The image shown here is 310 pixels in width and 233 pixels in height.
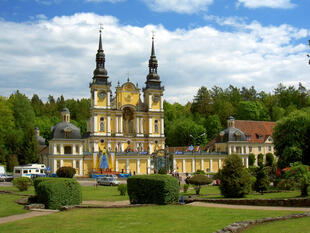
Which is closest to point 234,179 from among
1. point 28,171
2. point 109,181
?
point 109,181

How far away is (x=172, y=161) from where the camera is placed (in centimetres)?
7150

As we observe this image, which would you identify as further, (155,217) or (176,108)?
(176,108)

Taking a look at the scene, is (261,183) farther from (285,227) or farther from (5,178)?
(5,178)

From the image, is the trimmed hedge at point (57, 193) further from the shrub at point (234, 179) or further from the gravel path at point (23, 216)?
the shrub at point (234, 179)

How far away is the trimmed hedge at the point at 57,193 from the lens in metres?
24.3

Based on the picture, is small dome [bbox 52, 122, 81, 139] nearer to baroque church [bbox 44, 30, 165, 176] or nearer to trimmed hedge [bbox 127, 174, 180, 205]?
baroque church [bbox 44, 30, 165, 176]

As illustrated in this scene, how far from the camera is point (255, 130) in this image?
8619 centimetres

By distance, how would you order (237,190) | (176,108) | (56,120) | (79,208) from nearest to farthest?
(79,208), (237,190), (56,120), (176,108)

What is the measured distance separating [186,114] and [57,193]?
98.1 m

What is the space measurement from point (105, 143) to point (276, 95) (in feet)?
204

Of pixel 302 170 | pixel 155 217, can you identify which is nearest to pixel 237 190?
pixel 302 170

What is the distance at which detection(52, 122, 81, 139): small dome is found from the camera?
68062 mm

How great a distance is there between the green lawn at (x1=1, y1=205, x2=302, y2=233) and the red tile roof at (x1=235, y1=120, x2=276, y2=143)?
64.4 m

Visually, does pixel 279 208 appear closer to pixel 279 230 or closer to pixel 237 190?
pixel 237 190
